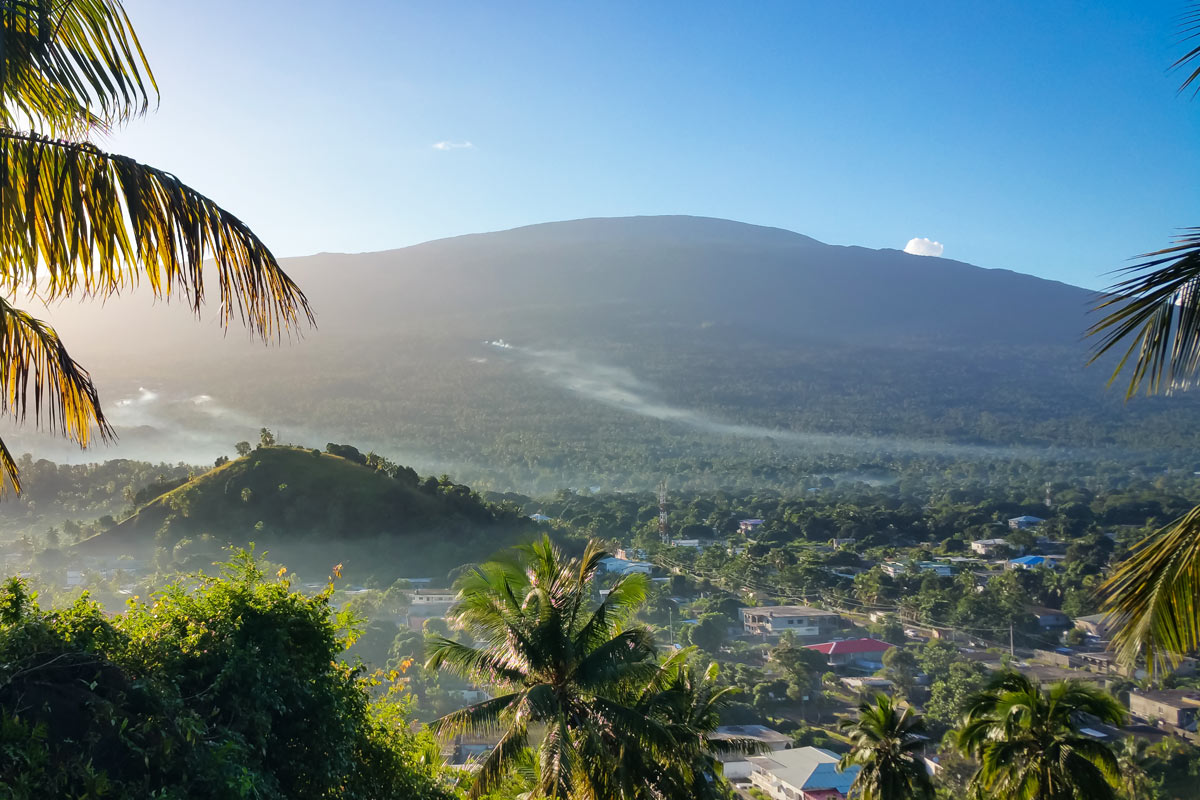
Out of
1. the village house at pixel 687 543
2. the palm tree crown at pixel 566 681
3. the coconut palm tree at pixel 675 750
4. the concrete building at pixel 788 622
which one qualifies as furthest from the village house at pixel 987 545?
the palm tree crown at pixel 566 681

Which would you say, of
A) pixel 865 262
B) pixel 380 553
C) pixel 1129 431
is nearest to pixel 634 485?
pixel 380 553

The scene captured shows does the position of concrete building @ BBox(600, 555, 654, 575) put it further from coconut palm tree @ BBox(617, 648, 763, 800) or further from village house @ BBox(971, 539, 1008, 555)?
coconut palm tree @ BBox(617, 648, 763, 800)

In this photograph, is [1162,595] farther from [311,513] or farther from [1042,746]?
[311,513]

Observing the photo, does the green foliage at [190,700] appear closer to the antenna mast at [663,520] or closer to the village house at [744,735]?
the village house at [744,735]

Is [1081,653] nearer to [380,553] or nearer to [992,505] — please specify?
[380,553]

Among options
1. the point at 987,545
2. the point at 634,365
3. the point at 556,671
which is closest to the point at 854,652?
the point at 556,671

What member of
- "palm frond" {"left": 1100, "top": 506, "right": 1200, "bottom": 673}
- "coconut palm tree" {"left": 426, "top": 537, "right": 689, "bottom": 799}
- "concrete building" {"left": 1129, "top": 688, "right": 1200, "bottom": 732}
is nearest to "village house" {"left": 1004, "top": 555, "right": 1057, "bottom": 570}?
"concrete building" {"left": 1129, "top": 688, "right": 1200, "bottom": 732}
